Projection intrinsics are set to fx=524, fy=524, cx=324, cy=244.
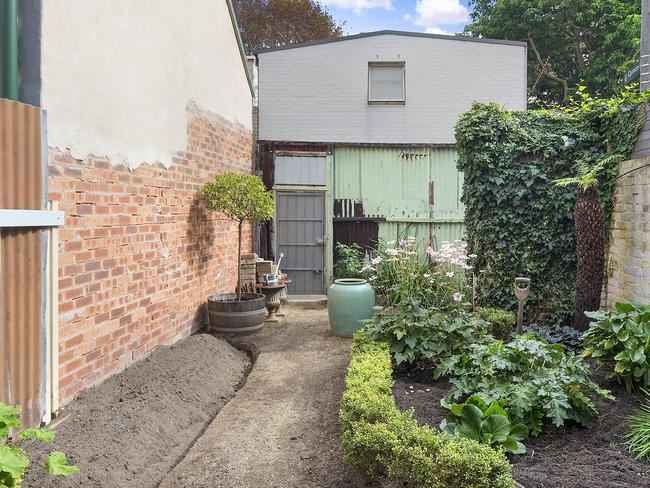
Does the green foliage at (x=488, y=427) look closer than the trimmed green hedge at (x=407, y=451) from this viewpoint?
No

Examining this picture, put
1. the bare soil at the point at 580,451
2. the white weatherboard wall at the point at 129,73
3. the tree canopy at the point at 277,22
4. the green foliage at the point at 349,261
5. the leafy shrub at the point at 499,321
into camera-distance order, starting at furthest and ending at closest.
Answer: the tree canopy at the point at 277,22 < the green foliage at the point at 349,261 < the leafy shrub at the point at 499,321 < the white weatherboard wall at the point at 129,73 < the bare soil at the point at 580,451

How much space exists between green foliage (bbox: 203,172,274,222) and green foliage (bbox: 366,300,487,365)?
2.61m

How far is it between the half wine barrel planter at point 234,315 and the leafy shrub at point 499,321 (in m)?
2.86

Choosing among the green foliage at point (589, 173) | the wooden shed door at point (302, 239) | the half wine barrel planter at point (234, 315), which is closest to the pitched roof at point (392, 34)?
the wooden shed door at point (302, 239)

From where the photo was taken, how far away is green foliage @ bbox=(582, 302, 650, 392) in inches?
155

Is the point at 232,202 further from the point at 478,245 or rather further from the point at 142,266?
the point at 478,245

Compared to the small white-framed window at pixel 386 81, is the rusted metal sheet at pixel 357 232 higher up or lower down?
lower down

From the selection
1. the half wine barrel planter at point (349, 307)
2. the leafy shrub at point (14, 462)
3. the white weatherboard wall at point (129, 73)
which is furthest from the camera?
the half wine barrel planter at point (349, 307)

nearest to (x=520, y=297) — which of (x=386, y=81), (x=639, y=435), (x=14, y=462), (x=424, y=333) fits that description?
(x=424, y=333)

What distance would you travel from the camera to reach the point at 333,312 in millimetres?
7180

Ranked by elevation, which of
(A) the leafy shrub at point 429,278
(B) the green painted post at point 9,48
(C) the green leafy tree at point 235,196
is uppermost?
(B) the green painted post at point 9,48

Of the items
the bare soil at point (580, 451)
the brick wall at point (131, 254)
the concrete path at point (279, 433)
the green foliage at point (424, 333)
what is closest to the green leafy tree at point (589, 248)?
the green foliage at point (424, 333)

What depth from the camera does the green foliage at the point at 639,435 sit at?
10.2 feet

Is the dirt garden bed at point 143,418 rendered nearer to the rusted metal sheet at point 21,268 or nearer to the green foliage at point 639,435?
the rusted metal sheet at point 21,268
